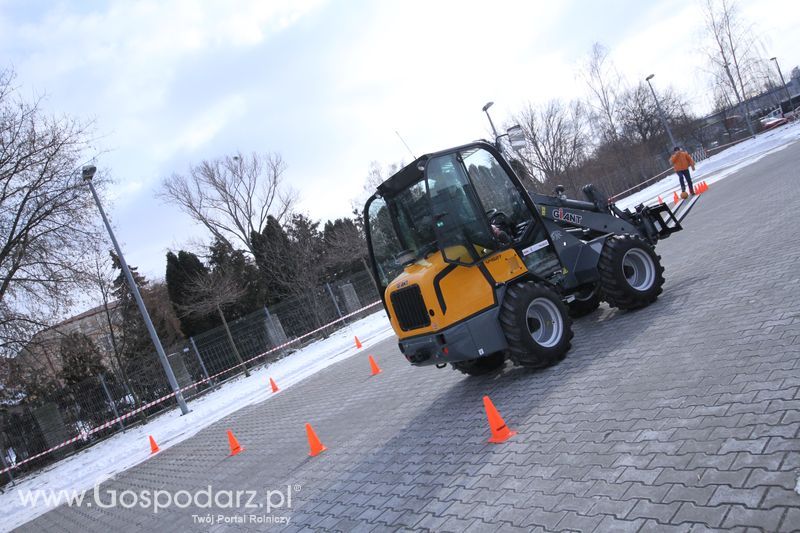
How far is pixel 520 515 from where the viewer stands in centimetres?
394

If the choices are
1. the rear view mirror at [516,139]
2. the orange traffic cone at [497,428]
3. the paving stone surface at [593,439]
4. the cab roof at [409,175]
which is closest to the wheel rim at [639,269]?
the paving stone surface at [593,439]

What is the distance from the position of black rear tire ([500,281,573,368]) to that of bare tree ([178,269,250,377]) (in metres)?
15.8

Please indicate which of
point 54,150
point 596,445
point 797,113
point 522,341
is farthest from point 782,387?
point 797,113

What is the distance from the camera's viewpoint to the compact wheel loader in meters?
6.69

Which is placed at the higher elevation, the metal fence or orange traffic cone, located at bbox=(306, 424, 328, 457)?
the metal fence

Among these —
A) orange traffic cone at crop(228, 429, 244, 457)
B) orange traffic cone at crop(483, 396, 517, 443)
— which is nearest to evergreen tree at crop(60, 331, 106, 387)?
orange traffic cone at crop(228, 429, 244, 457)

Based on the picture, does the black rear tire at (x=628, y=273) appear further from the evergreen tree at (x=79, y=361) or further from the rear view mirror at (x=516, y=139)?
the evergreen tree at (x=79, y=361)

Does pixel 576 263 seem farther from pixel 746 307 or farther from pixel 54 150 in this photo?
pixel 54 150

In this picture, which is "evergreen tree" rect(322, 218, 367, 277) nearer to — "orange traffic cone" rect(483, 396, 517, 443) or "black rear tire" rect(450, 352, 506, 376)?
"black rear tire" rect(450, 352, 506, 376)

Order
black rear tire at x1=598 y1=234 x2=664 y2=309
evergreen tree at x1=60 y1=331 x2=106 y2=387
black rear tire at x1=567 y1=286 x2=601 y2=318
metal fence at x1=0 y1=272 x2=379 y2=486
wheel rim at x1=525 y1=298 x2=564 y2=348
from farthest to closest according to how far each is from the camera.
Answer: evergreen tree at x1=60 y1=331 x2=106 y2=387 → metal fence at x1=0 y1=272 x2=379 y2=486 → black rear tire at x1=567 y1=286 x2=601 y2=318 → black rear tire at x1=598 y1=234 x2=664 y2=309 → wheel rim at x1=525 y1=298 x2=564 y2=348

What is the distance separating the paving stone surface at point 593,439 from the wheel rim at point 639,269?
37 cm

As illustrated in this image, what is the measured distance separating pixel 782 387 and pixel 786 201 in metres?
9.43

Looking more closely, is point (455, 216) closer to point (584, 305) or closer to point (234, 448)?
point (584, 305)

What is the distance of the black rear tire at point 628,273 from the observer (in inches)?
305
